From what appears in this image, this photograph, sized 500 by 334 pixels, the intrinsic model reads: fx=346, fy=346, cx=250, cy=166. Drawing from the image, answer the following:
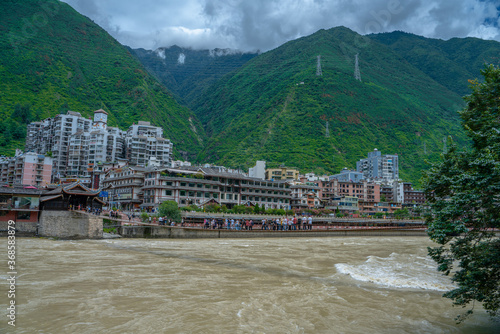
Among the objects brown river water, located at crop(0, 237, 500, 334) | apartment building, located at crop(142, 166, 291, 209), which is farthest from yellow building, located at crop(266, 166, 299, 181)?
brown river water, located at crop(0, 237, 500, 334)

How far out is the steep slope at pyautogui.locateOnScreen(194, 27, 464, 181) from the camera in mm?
123312

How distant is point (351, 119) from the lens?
14438cm

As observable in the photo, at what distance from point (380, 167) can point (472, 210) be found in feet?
392

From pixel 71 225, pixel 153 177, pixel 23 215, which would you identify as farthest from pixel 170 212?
pixel 153 177

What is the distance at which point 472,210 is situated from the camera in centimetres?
888

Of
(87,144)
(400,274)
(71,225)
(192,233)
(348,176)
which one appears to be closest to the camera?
(400,274)

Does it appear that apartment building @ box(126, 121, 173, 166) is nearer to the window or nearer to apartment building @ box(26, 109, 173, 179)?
apartment building @ box(26, 109, 173, 179)

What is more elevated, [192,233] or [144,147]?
[144,147]

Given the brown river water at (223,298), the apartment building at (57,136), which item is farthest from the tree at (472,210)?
the apartment building at (57,136)

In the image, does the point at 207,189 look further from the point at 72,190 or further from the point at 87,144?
the point at 87,144

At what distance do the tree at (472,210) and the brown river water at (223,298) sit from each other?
2.00 meters

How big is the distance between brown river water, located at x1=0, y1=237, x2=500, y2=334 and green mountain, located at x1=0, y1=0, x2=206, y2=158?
92583 mm

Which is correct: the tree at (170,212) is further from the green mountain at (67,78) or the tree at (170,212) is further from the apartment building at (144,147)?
the green mountain at (67,78)

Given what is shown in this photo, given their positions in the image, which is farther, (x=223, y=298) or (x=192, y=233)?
(x=192, y=233)
